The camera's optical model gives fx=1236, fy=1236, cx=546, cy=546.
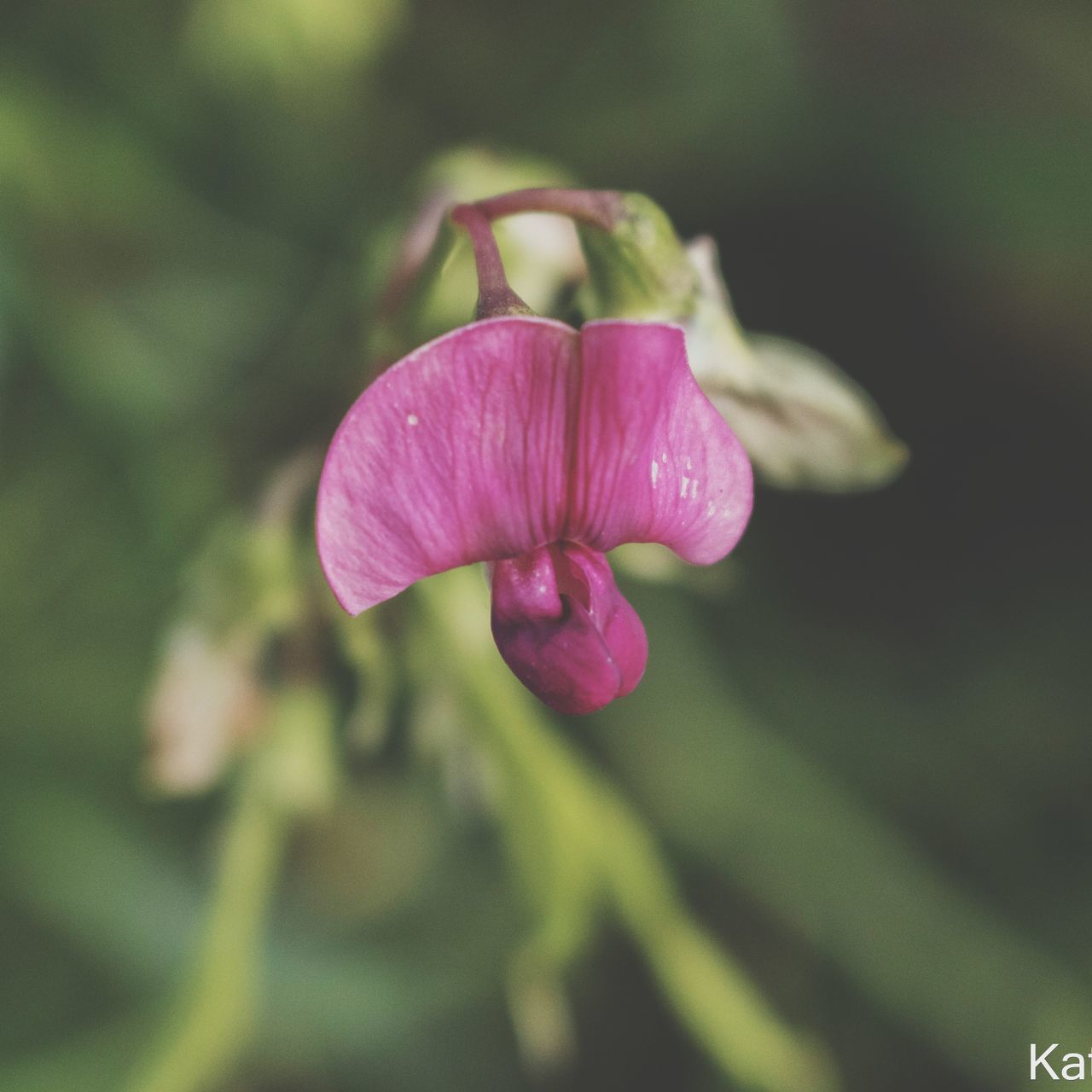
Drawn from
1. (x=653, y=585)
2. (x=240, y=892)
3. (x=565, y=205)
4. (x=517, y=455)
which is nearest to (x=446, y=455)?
(x=517, y=455)

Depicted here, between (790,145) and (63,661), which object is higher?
(790,145)

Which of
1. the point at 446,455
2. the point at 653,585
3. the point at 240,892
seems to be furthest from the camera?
the point at 653,585

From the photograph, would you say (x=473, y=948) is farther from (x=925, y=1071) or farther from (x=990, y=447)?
(x=990, y=447)

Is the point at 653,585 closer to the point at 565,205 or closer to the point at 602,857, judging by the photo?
the point at 602,857

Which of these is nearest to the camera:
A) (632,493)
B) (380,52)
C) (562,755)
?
(632,493)

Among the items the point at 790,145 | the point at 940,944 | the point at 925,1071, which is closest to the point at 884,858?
the point at 940,944

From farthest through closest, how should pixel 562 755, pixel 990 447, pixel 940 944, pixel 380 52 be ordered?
1. pixel 990 447
2. pixel 940 944
3. pixel 380 52
4. pixel 562 755

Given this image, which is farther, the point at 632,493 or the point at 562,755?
the point at 562,755
